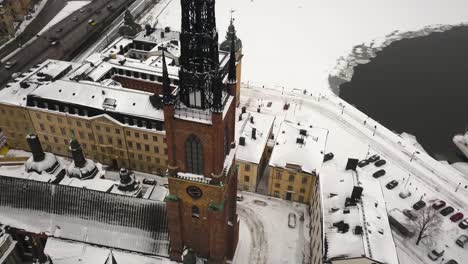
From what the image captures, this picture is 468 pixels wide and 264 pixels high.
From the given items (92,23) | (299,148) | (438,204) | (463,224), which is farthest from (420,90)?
(92,23)

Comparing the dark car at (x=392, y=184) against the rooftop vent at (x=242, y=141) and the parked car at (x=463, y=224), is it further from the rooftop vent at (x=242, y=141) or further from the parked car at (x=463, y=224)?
the rooftop vent at (x=242, y=141)

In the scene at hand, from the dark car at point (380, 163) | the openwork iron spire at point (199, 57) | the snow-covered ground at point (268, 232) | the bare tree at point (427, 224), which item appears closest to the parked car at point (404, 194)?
the bare tree at point (427, 224)

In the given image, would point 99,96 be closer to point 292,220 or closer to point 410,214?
point 292,220

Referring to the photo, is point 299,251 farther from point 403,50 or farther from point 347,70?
point 403,50

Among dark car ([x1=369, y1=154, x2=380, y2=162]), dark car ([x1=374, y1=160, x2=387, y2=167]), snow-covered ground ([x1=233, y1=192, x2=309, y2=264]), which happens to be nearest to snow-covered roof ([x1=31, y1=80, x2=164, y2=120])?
snow-covered ground ([x1=233, y1=192, x2=309, y2=264])

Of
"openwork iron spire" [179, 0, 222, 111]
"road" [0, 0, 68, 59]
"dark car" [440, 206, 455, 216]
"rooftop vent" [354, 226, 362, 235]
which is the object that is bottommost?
Answer: "dark car" [440, 206, 455, 216]

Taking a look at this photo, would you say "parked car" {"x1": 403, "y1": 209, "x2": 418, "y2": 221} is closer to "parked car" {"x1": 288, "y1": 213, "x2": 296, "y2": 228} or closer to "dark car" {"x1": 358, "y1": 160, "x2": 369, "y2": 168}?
"dark car" {"x1": 358, "y1": 160, "x2": 369, "y2": 168}

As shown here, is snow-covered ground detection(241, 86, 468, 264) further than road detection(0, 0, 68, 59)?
No
